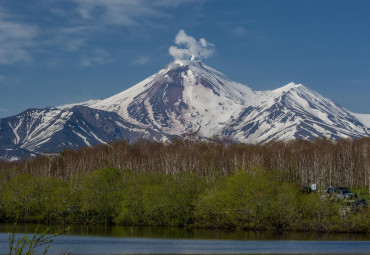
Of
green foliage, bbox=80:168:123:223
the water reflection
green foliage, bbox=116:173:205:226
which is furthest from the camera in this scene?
green foliage, bbox=80:168:123:223

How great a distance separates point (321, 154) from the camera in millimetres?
134250

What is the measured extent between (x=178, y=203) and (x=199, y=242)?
1862cm

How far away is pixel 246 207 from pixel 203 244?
52.5 ft

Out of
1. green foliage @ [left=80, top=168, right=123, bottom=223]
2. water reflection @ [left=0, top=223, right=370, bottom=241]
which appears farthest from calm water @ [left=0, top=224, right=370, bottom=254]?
green foliage @ [left=80, top=168, right=123, bottom=223]

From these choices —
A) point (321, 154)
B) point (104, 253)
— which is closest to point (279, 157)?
point (321, 154)

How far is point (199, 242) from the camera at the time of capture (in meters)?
55.2

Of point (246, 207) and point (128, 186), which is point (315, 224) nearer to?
point (246, 207)

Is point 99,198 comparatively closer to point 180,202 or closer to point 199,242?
point 180,202

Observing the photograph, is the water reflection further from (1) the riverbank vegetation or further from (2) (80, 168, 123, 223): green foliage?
(2) (80, 168, 123, 223): green foliage

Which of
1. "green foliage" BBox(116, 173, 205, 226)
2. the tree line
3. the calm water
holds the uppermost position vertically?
the tree line

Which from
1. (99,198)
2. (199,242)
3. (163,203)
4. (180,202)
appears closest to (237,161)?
(99,198)

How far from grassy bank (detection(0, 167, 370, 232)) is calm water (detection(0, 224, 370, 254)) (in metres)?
2.95

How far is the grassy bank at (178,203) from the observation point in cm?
6719

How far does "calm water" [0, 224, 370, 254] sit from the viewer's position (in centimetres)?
4897
